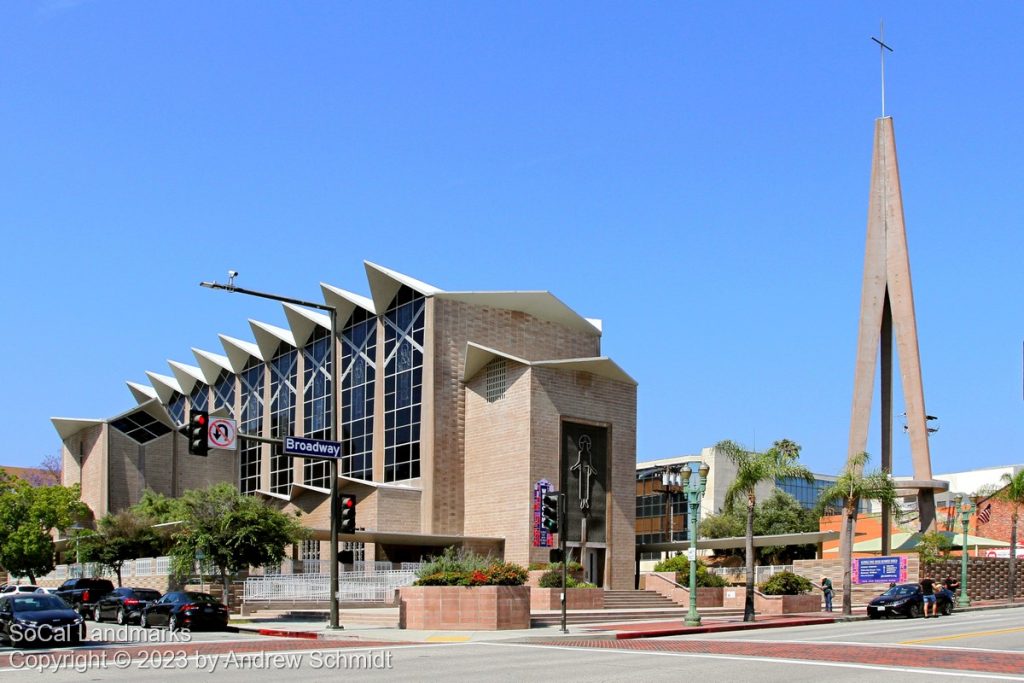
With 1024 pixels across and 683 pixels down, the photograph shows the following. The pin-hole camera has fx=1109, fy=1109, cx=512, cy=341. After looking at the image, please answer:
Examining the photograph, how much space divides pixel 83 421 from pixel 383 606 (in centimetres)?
4105

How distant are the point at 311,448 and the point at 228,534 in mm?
12322

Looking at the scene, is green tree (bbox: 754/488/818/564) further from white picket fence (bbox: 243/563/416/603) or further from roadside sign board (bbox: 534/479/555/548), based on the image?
white picket fence (bbox: 243/563/416/603)

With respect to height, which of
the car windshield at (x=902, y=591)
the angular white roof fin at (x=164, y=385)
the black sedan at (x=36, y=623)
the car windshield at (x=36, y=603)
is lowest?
the car windshield at (x=902, y=591)

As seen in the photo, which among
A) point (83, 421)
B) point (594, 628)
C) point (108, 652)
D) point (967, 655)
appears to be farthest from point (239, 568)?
→ point (83, 421)

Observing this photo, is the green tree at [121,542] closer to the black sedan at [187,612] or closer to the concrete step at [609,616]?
the black sedan at [187,612]

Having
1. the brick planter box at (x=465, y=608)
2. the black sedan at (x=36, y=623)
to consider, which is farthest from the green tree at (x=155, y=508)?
the black sedan at (x=36, y=623)

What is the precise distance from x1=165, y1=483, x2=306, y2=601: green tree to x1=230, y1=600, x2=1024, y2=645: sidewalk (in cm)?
289

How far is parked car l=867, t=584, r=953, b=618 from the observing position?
1640 inches

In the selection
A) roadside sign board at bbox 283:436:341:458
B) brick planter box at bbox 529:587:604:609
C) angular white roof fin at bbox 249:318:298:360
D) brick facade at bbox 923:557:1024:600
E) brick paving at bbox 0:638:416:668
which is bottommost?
brick facade at bbox 923:557:1024:600

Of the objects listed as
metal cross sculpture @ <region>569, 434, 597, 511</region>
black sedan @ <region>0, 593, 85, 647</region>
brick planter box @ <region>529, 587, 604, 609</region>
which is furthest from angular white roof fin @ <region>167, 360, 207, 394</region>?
black sedan @ <region>0, 593, 85, 647</region>

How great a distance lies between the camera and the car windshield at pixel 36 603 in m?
26.8

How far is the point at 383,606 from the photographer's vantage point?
44000 mm

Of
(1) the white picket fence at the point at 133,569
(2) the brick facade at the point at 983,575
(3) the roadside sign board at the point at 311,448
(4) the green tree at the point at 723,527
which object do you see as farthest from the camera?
(4) the green tree at the point at 723,527

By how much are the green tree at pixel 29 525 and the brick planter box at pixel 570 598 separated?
38.4 m
